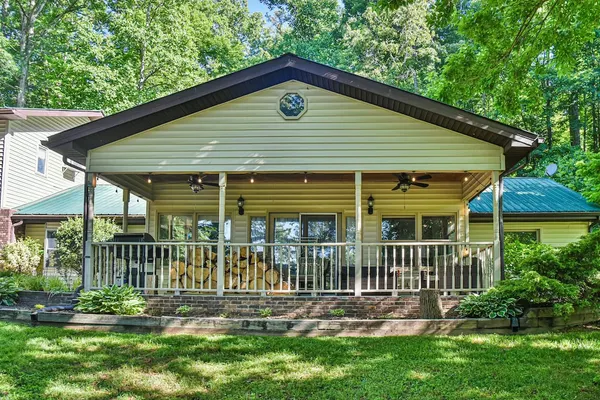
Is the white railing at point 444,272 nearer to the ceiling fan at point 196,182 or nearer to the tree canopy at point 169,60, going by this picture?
the ceiling fan at point 196,182

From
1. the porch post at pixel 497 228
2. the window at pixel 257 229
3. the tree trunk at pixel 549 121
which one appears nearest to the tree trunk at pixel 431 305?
the porch post at pixel 497 228

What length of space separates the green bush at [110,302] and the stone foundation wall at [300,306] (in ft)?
1.32

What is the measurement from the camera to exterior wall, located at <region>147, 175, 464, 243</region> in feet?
37.1

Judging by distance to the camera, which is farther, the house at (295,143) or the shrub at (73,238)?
Result: the shrub at (73,238)

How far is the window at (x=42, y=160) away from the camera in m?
17.1

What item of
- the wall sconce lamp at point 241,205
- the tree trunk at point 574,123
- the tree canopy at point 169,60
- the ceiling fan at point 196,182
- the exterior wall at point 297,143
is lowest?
the wall sconce lamp at point 241,205

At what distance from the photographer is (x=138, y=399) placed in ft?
15.1

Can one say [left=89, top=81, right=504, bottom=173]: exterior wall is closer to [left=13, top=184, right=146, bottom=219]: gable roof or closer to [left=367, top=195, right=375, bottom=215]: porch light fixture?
[left=367, top=195, right=375, bottom=215]: porch light fixture

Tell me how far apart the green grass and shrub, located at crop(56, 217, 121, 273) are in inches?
254

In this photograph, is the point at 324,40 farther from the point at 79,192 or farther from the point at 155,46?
the point at 79,192

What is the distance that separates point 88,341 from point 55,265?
9.66 m

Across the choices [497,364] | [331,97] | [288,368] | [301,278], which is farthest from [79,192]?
[497,364]

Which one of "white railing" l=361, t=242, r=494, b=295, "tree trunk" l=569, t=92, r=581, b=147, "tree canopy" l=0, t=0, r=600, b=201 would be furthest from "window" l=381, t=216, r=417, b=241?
"tree trunk" l=569, t=92, r=581, b=147

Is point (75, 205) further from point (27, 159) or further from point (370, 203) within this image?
point (370, 203)
